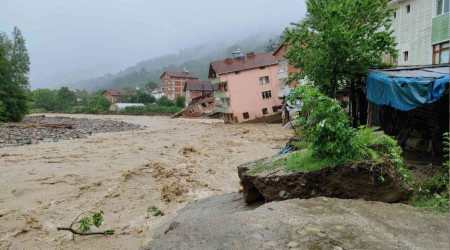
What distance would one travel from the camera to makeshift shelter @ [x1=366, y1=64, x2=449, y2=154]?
8.35m

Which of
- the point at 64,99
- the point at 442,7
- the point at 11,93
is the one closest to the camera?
the point at 442,7

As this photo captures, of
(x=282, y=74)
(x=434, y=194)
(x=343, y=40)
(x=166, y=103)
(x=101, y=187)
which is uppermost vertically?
(x=343, y=40)

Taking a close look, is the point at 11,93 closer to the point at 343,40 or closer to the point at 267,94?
the point at 267,94

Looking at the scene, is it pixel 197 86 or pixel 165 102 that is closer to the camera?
pixel 165 102

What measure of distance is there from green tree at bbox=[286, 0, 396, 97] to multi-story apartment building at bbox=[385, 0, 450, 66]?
13.4 ft

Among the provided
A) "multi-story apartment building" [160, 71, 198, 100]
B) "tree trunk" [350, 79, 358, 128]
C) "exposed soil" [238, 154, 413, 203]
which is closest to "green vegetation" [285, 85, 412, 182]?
"exposed soil" [238, 154, 413, 203]

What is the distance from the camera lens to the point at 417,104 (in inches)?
347

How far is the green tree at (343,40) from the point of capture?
14.1 m

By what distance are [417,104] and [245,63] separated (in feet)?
125

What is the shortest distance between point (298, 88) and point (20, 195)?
8088 millimetres

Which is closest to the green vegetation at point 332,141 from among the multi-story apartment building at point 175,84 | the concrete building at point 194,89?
the concrete building at point 194,89

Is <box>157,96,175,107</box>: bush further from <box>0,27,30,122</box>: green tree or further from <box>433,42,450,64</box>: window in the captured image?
<box>433,42,450,64</box>: window

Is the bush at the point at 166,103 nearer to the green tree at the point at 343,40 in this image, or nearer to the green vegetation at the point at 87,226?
the green tree at the point at 343,40

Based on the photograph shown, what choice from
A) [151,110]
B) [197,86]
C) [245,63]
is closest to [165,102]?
[151,110]
